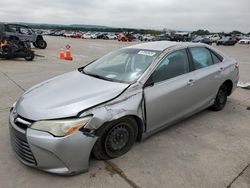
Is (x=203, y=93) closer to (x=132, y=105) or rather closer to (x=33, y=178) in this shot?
(x=132, y=105)

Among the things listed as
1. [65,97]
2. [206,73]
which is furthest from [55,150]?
[206,73]

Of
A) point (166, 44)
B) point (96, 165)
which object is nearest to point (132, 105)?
point (96, 165)

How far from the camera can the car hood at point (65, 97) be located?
306cm

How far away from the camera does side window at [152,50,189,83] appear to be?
12.8 feet

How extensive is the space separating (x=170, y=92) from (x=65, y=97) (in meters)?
1.54

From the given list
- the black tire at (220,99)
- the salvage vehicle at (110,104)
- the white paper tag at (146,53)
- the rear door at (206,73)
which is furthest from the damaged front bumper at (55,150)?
the black tire at (220,99)

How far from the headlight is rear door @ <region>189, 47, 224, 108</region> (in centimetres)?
233

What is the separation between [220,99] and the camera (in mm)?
5391

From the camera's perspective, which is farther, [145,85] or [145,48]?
[145,48]

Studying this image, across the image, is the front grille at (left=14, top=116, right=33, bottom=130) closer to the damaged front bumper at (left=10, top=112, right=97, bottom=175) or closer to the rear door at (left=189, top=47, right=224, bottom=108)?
the damaged front bumper at (left=10, top=112, right=97, bottom=175)

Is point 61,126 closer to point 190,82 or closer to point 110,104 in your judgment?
point 110,104

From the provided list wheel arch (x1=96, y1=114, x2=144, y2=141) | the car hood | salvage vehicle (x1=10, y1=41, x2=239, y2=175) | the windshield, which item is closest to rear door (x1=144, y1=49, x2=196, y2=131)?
salvage vehicle (x1=10, y1=41, x2=239, y2=175)

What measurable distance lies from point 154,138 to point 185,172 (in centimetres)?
96

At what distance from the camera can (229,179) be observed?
311 centimetres
